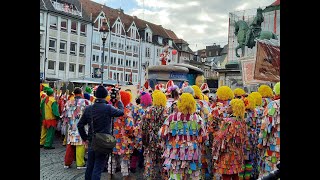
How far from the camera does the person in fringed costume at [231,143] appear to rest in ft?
19.8

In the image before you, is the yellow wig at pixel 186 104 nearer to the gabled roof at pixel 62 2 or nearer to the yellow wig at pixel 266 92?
the yellow wig at pixel 266 92

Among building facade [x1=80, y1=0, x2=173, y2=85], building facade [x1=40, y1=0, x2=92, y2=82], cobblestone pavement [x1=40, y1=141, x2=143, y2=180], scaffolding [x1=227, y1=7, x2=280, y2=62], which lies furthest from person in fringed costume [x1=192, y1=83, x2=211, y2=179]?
building facade [x1=80, y1=0, x2=173, y2=85]

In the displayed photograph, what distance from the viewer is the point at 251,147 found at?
7062mm

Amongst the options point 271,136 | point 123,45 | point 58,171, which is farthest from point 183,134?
point 123,45

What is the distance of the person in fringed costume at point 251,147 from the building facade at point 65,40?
38.5 metres

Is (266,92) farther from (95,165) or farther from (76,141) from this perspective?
(76,141)

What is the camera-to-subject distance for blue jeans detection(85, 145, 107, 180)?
19.2 ft

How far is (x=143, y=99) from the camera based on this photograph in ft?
28.0

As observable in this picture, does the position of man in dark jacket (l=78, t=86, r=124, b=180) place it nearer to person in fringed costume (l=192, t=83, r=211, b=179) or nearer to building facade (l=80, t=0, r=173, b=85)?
person in fringed costume (l=192, t=83, r=211, b=179)

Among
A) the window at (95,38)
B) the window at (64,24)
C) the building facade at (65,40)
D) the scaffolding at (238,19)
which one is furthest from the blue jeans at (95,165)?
the window at (95,38)

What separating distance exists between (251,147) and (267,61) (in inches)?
138
